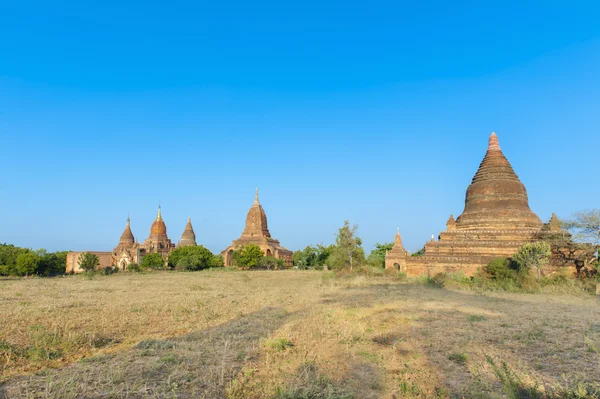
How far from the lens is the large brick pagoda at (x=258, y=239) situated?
154 ft

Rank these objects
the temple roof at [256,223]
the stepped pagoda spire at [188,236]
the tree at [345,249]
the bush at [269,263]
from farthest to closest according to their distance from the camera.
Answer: the stepped pagoda spire at [188,236], the temple roof at [256,223], the bush at [269,263], the tree at [345,249]

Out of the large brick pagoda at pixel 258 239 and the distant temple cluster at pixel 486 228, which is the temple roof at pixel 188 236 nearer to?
the large brick pagoda at pixel 258 239

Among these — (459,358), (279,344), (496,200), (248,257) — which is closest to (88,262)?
(248,257)

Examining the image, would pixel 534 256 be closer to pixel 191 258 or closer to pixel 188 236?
pixel 191 258

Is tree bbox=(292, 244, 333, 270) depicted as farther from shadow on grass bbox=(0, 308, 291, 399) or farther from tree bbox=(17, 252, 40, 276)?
shadow on grass bbox=(0, 308, 291, 399)

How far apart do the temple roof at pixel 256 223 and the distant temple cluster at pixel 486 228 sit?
81.2 feet

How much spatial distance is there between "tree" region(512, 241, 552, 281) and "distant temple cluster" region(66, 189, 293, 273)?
29979 millimetres

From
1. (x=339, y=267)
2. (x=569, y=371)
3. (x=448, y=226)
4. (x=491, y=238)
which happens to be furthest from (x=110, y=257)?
(x=569, y=371)

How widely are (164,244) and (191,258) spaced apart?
17.5m

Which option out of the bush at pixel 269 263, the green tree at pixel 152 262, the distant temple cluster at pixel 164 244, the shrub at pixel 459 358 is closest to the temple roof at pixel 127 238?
the distant temple cluster at pixel 164 244

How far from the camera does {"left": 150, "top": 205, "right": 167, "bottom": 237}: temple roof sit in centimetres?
5421

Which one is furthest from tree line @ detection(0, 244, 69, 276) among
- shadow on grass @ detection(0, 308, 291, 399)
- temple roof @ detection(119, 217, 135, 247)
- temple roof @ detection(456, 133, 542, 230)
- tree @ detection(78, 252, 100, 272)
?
temple roof @ detection(456, 133, 542, 230)

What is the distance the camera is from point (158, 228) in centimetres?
5434

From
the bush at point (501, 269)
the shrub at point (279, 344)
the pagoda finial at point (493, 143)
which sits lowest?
the shrub at point (279, 344)
